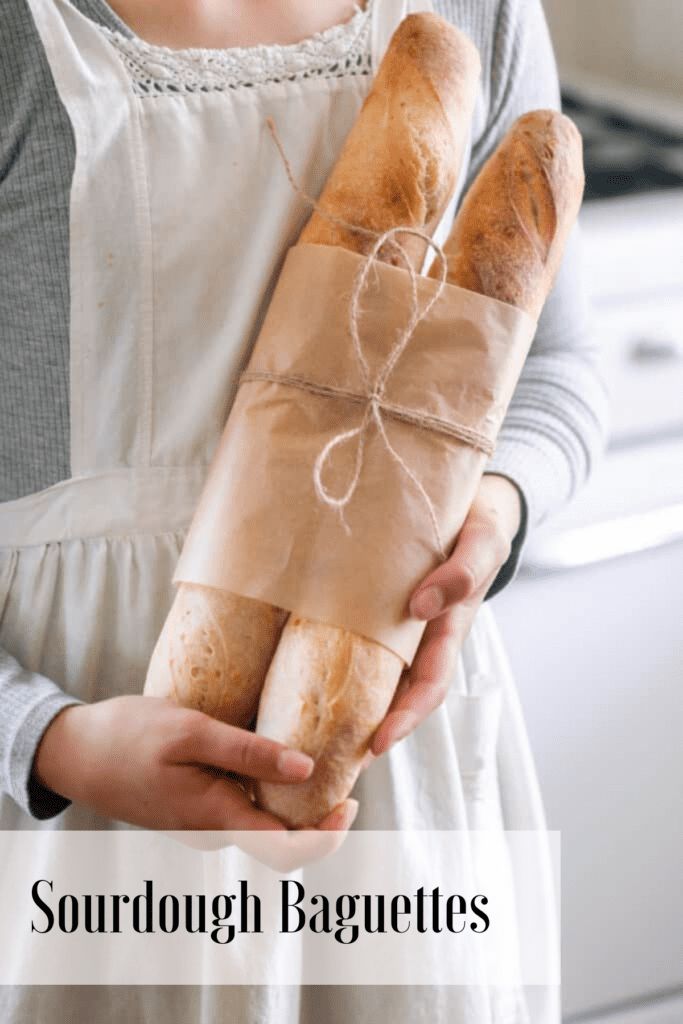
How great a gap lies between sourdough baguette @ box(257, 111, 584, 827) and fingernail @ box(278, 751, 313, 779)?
2 cm

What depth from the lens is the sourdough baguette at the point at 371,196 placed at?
0.52m

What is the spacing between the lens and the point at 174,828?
534 mm

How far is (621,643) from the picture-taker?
3.85 feet

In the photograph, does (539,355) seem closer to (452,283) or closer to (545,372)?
(545,372)

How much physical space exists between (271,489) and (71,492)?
0.16 metres

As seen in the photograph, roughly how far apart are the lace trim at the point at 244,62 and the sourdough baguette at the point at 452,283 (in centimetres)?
10

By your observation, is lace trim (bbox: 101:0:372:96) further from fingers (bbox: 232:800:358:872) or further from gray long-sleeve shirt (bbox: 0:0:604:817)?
fingers (bbox: 232:800:358:872)

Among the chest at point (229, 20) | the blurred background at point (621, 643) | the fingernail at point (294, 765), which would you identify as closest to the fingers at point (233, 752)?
the fingernail at point (294, 765)

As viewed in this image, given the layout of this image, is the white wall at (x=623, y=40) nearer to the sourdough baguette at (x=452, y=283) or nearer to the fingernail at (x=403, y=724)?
the sourdough baguette at (x=452, y=283)

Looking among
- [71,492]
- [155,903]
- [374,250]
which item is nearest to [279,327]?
[374,250]

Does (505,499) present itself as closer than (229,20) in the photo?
No

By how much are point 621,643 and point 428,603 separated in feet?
2.36

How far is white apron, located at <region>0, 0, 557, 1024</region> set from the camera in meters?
0.57

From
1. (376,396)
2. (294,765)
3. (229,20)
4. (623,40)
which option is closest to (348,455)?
(376,396)
